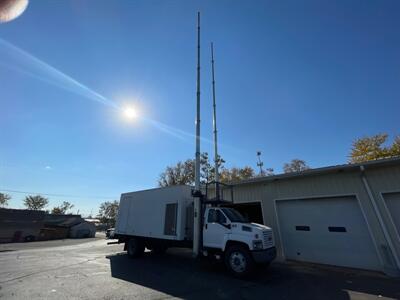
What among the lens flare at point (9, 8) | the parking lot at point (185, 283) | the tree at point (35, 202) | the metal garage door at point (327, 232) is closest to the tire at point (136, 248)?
the parking lot at point (185, 283)

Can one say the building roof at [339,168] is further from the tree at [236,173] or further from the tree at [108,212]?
the tree at [108,212]

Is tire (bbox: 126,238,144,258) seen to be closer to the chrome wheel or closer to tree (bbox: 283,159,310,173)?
the chrome wheel

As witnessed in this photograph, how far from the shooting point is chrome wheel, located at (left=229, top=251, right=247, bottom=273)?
784 centimetres

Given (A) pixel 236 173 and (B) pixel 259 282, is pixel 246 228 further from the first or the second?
(A) pixel 236 173

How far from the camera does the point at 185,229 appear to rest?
10094 mm

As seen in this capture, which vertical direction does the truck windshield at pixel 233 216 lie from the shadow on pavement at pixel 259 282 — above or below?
above

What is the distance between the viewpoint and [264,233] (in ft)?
27.0

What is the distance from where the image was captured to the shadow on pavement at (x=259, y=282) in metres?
6.16

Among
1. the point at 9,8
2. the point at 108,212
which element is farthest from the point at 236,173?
the point at 108,212

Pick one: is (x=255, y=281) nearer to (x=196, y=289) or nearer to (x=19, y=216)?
(x=196, y=289)

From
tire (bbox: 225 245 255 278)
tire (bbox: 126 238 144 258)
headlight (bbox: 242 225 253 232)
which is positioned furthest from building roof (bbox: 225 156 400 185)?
tire (bbox: 126 238 144 258)

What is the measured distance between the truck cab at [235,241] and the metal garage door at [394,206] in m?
4.88

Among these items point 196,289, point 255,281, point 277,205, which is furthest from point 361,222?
point 196,289

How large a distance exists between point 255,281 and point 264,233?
1.62m
